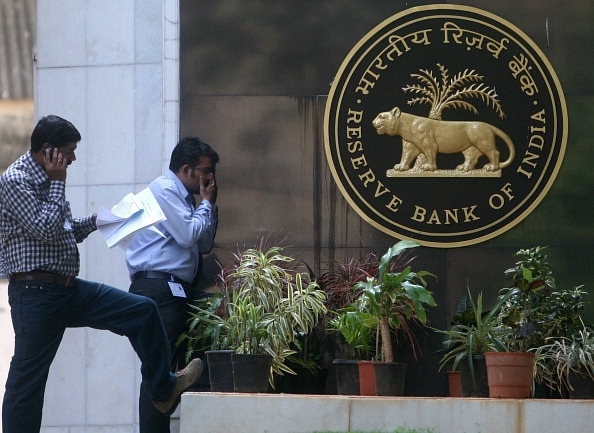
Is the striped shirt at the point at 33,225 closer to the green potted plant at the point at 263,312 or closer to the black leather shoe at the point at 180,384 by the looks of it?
the black leather shoe at the point at 180,384

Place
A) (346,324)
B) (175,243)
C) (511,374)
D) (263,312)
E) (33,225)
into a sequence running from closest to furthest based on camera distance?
(33,225)
(511,374)
(346,324)
(263,312)
(175,243)

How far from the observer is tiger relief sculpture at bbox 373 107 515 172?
9492 mm

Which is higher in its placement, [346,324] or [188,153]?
[188,153]

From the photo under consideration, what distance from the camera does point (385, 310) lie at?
8.45m

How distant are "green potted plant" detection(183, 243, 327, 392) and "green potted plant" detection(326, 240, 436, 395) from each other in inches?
11.6

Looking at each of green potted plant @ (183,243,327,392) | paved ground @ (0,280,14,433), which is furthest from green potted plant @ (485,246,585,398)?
paved ground @ (0,280,14,433)

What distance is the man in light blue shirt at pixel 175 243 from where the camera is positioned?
28.9 feet

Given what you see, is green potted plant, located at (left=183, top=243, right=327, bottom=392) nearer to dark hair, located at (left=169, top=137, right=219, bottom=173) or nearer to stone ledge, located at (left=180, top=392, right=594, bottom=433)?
stone ledge, located at (left=180, top=392, right=594, bottom=433)

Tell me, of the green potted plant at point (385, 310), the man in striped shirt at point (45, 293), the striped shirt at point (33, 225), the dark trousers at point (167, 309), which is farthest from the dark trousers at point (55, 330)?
the green potted plant at point (385, 310)

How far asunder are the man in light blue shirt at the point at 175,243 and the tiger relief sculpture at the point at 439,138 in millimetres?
1363

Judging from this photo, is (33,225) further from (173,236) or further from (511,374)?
(511,374)

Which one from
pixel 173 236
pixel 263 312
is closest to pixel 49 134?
pixel 173 236

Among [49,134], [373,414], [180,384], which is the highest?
[49,134]

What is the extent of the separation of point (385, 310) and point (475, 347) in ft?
2.12
